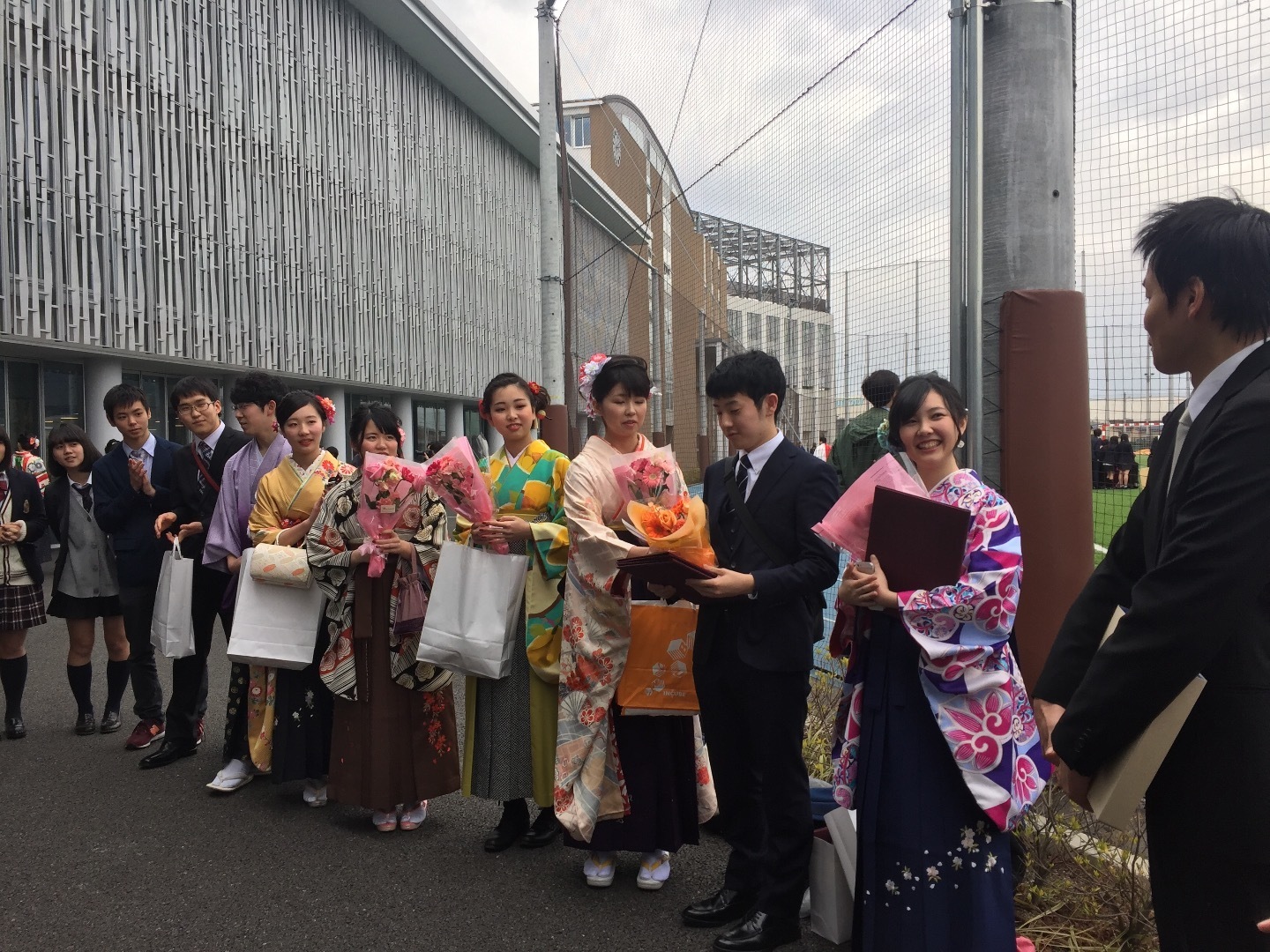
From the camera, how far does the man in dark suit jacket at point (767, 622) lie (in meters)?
2.91

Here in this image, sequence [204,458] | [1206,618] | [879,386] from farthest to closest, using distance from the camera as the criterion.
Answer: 1. [204,458]
2. [879,386]
3. [1206,618]

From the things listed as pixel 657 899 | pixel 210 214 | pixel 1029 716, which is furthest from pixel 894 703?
pixel 210 214

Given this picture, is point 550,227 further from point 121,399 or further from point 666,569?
point 666,569

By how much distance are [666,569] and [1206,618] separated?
154 cm

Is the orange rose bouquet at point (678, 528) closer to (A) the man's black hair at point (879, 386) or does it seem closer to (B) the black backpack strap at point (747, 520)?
(B) the black backpack strap at point (747, 520)

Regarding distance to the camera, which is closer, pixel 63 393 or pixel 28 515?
pixel 28 515

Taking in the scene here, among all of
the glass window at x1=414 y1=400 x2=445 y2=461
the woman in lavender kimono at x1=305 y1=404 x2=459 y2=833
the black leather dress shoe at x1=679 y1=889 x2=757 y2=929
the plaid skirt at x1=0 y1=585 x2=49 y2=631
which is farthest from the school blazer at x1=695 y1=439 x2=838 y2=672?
the glass window at x1=414 y1=400 x2=445 y2=461

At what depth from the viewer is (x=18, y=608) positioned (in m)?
5.50

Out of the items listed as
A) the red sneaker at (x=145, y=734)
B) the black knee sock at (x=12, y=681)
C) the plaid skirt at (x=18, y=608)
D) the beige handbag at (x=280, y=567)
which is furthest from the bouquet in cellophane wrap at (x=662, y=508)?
the black knee sock at (x=12, y=681)

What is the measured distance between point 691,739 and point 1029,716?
4.54 feet

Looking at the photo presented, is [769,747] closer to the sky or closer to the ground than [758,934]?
closer to the sky

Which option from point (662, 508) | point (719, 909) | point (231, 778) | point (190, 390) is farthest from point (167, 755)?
point (662, 508)

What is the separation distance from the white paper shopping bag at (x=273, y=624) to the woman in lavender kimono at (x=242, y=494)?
0.39m

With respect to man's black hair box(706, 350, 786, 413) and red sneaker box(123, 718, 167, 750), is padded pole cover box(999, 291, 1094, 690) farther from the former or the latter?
red sneaker box(123, 718, 167, 750)
